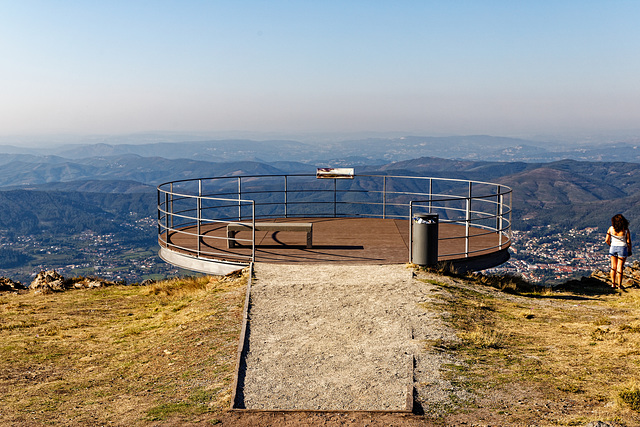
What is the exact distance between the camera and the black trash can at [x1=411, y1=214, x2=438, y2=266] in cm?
1210

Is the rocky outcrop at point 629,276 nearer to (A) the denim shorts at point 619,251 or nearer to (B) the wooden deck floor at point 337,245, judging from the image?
(A) the denim shorts at point 619,251

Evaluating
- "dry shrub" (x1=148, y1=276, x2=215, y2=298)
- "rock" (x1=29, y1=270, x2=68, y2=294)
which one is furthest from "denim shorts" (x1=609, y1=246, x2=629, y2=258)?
"rock" (x1=29, y1=270, x2=68, y2=294)

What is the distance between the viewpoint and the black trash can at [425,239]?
1210cm

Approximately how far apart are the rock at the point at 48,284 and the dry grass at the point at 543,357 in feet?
33.7

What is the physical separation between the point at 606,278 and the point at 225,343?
11.6 meters

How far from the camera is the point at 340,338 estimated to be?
337 inches

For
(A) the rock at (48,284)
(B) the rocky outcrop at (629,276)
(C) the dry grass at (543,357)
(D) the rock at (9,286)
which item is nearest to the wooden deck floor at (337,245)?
(C) the dry grass at (543,357)

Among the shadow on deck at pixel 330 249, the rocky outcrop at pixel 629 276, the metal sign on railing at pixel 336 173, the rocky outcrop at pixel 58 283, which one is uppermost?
the metal sign on railing at pixel 336 173

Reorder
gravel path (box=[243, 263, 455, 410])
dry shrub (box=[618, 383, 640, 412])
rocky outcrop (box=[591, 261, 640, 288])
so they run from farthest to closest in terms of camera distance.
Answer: rocky outcrop (box=[591, 261, 640, 288]) → gravel path (box=[243, 263, 455, 410]) → dry shrub (box=[618, 383, 640, 412])

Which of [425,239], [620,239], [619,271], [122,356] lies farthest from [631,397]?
[619,271]

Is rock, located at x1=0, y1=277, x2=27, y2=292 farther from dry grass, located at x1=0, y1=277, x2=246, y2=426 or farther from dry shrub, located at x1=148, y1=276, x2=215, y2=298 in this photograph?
dry shrub, located at x1=148, y1=276, x2=215, y2=298

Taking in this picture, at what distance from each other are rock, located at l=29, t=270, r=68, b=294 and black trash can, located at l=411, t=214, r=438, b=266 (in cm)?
960

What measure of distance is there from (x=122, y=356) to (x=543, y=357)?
6322mm

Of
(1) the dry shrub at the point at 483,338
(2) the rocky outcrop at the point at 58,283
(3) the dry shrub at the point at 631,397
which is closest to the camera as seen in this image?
(3) the dry shrub at the point at 631,397
